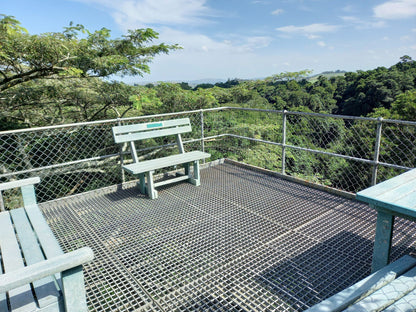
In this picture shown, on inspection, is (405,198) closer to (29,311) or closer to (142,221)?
(29,311)

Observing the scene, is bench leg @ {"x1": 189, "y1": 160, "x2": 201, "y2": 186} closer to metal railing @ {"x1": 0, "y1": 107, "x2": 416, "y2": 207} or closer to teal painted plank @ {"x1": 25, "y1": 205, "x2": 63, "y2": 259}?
metal railing @ {"x1": 0, "y1": 107, "x2": 416, "y2": 207}

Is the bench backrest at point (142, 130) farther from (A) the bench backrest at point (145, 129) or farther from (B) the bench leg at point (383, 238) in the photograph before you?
(B) the bench leg at point (383, 238)

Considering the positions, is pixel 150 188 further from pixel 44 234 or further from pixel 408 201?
pixel 408 201

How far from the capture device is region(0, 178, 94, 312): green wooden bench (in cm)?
122

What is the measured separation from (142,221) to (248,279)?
1.56 m

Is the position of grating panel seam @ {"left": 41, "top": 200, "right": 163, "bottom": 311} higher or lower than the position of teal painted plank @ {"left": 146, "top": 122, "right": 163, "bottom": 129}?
lower

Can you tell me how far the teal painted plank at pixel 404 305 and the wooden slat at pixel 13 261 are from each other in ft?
5.57

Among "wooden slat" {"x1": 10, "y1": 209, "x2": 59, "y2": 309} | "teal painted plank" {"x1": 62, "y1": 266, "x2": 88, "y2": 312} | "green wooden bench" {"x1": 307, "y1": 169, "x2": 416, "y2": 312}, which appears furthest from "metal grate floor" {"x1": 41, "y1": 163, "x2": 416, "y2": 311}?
"teal painted plank" {"x1": 62, "y1": 266, "x2": 88, "y2": 312}

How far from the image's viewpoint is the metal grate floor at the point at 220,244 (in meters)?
2.05

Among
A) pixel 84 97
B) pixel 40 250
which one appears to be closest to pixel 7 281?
pixel 40 250

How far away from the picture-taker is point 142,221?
10.7 ft

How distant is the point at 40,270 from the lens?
1217 mm

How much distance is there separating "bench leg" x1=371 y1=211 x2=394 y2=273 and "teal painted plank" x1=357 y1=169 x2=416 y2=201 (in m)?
0.16

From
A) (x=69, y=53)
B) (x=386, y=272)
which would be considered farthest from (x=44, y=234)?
(x=69, y=53)
